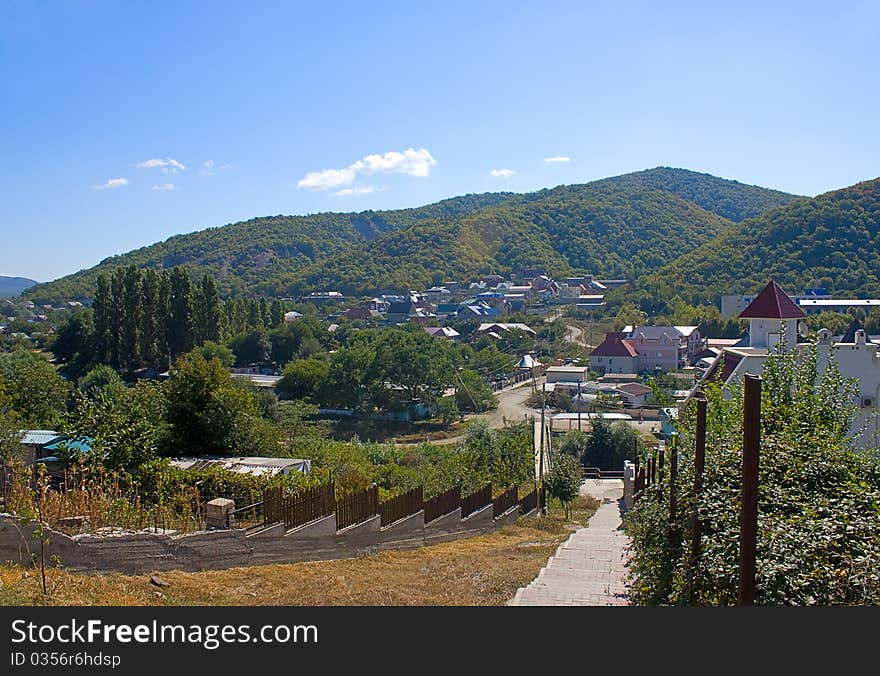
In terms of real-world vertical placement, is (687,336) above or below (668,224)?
below

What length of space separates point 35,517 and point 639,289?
8365cm

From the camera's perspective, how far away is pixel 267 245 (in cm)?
14675

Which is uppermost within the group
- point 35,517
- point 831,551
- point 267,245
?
point 267,245

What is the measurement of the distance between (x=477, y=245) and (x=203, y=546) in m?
118

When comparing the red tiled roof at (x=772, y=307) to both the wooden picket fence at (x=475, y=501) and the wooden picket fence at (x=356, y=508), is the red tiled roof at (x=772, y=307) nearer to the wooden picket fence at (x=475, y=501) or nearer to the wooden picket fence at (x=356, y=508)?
the wooden picket fence at (x=475, y=501)

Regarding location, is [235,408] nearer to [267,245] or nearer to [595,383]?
[595,383]

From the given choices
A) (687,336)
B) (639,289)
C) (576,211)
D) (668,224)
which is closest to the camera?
(687,336)

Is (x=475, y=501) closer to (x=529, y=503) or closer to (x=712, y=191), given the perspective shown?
(x=529, y=503)

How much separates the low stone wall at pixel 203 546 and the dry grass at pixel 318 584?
0.58 feet

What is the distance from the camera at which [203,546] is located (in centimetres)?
815

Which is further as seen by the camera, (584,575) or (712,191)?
(712,191)

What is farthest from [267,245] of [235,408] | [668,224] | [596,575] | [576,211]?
[596,575]

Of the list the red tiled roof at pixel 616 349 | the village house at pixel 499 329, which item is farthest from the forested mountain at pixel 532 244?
the red tiled roof at pixel 616 349

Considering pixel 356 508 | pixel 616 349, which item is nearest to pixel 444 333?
pixel 616 349
